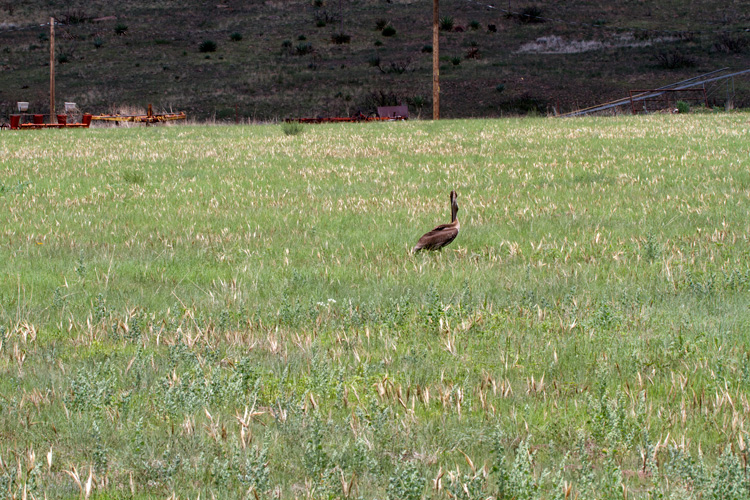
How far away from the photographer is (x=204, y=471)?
9.52 ft

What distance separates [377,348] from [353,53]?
65541 millimetres

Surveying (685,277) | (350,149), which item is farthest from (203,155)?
(685,277)

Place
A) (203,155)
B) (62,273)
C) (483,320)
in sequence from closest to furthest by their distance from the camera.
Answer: (483,320) → (62,273) → (203,155)

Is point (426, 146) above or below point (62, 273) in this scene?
above

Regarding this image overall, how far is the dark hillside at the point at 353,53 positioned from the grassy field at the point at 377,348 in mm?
39959

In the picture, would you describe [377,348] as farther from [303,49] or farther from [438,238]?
[303,49]

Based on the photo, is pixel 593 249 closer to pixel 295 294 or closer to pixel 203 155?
pixel 295 294

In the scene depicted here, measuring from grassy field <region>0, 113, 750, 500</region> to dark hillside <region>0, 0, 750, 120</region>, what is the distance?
3996 centimetres

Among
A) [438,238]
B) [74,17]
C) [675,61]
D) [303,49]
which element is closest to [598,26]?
[675,61]

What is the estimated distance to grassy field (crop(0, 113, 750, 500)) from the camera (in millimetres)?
2883

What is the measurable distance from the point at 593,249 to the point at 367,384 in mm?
3861

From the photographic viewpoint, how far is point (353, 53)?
67.2 metres

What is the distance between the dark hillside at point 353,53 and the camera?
53219 mm

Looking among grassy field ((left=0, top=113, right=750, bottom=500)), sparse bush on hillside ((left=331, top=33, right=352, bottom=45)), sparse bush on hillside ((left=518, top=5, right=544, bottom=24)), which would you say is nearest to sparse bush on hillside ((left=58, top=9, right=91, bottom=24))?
sparse bush on hillside ((left=331, top=33, right=352, bottom=45))
